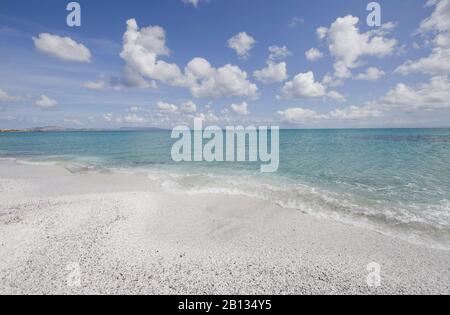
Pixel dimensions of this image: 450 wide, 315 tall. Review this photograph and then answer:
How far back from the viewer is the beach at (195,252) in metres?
4.91

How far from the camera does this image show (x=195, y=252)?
6273 mm

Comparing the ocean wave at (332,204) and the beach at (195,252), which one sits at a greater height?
the ocean wave at (332,204)

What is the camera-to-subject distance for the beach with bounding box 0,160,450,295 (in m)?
4.91

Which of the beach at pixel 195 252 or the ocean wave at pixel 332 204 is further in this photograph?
the ocean wave at pixel 332 204

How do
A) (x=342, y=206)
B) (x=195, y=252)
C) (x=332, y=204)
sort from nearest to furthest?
1. (x=195, y=252)
2. (x=342, y=206)
3. (x=332, y=204)

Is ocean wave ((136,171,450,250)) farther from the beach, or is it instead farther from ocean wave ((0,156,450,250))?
the beach

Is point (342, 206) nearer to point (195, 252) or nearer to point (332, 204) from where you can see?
point (332, 204)

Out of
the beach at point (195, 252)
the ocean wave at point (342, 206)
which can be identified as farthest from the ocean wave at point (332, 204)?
the beach at point (195, 252)

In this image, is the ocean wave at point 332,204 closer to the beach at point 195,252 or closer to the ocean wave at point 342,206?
the ocean wave at point 342,206

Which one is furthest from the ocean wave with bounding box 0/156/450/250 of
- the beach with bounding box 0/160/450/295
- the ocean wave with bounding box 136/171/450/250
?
→ the beach with bounding box 0/160/450/295

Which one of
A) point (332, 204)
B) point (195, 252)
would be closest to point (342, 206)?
point (332, 204)
